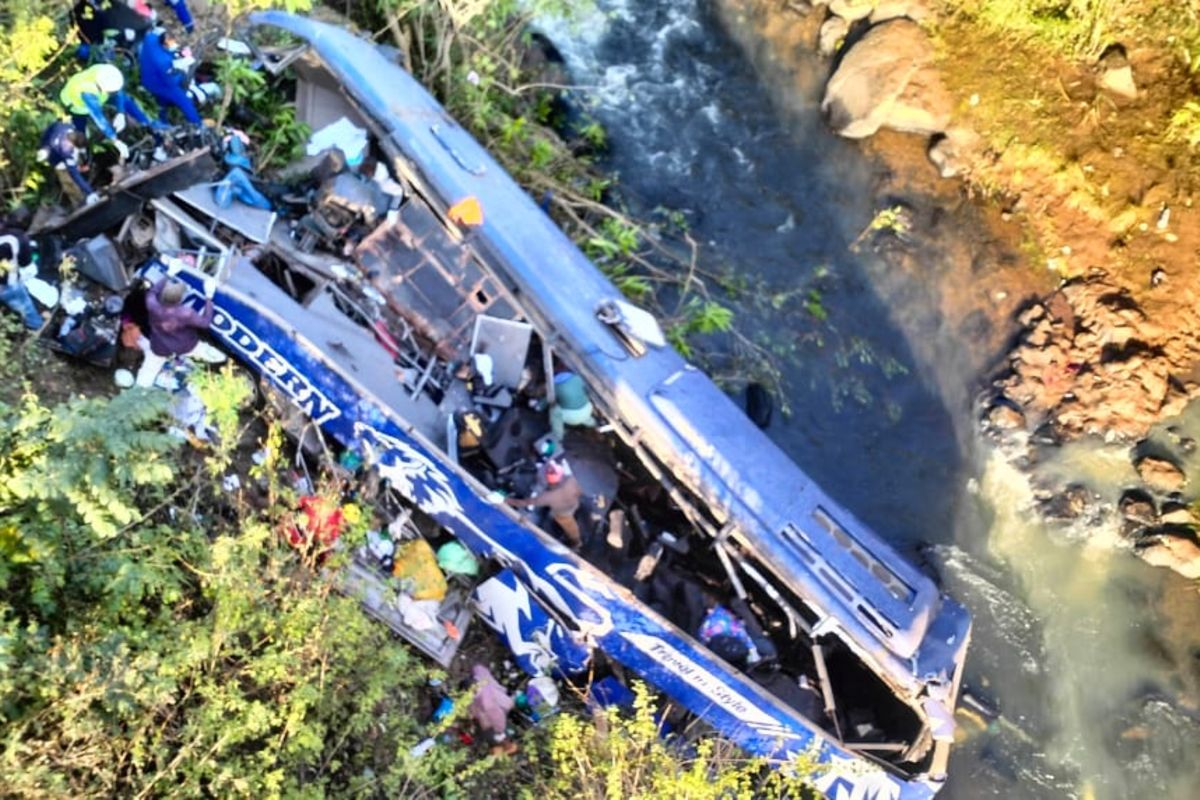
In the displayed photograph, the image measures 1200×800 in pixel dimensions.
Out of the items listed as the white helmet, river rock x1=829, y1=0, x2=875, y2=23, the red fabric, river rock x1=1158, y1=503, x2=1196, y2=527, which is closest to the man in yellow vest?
the white helmet

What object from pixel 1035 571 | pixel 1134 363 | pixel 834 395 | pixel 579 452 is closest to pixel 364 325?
pixel 579 452

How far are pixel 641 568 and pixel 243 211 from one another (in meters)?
3.48

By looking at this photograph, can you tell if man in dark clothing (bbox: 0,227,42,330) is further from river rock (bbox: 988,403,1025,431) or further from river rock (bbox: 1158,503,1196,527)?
river rock (bbox: 1158,503,1196,527)

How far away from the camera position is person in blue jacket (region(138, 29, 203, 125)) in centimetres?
650

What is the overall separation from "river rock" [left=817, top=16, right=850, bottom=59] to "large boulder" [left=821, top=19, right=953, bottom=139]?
26 centimetres

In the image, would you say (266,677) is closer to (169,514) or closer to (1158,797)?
(169,514)

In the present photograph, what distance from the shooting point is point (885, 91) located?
10.5m

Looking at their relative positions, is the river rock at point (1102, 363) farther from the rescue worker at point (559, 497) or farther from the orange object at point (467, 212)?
the orange object at point (467, 212)

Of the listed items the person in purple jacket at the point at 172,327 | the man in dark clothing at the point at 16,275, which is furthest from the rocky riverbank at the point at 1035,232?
the man in dark clothing at the point at 16,275

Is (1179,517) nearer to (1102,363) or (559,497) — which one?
(1102,363)

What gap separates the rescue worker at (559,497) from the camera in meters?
6.29

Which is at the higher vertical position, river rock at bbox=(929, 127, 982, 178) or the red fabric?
river rock at bbox=(929, 127, 982, 178)

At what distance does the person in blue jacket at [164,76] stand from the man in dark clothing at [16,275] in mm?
1492

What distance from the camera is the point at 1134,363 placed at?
9508mm
